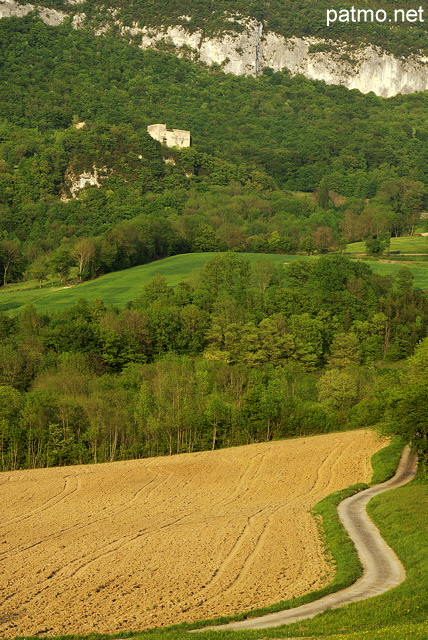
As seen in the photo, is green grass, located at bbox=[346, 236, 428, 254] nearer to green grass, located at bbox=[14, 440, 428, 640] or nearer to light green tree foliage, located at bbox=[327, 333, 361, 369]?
light green tree foliage, located at bbox=[327, 333, 361, 369]

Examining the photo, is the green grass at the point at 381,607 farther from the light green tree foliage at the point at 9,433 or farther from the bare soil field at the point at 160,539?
the light green tree foliage at the point at 9,433

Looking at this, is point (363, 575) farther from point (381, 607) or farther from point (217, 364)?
point (217, 364)

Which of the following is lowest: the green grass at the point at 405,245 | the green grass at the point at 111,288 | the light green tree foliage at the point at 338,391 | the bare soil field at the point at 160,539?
the light green tree foliage at the point at 338,391

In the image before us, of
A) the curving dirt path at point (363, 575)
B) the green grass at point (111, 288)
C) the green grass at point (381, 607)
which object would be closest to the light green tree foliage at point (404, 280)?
the green grass at point (111, 288)

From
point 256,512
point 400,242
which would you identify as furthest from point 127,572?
point 400,242

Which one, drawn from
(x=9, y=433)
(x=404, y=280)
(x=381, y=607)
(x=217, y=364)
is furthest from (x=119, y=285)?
(x=381, y=607)

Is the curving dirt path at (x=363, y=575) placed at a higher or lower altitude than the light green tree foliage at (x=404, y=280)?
lower
